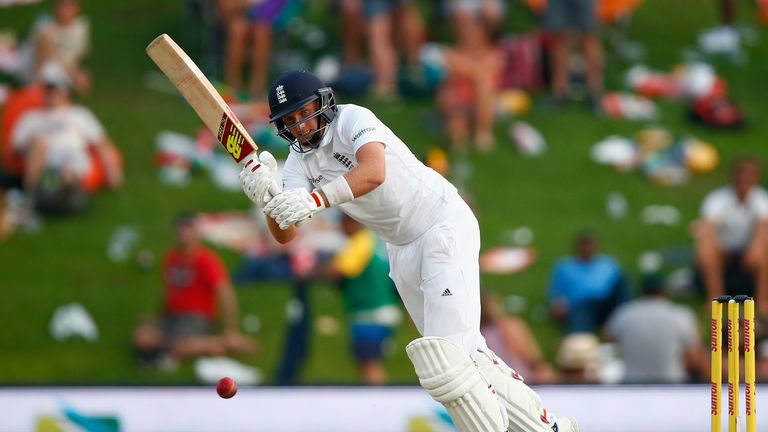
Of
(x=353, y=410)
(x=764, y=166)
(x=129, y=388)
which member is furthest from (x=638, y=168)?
(x=129, y=388)

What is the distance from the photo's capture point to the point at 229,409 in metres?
6.52

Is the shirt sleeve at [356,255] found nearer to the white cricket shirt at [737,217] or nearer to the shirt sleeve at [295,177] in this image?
the white cricket shirt at [737,217]

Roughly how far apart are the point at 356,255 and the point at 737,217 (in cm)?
280

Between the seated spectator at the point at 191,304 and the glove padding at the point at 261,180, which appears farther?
the seated spectator at the point at 191,304

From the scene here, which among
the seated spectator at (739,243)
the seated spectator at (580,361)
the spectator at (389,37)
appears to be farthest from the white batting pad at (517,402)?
the spectator at (389,37)

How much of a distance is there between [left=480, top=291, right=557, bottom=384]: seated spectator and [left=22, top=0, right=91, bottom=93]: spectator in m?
4.35

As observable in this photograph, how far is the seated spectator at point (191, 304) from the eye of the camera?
8.63 metres

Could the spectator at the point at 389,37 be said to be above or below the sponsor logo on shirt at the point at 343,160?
above

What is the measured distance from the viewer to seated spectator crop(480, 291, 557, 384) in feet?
25.6

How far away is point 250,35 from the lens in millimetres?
10586

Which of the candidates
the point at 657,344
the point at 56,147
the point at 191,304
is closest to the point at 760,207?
the point at 657,344

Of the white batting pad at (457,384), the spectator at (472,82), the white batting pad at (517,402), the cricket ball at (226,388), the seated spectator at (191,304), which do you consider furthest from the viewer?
the spectator at (472,82)

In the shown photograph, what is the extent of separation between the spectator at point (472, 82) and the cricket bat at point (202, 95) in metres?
5.44

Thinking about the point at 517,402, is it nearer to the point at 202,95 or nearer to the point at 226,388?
the point at 226,388
